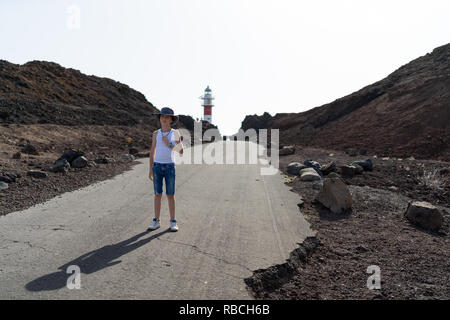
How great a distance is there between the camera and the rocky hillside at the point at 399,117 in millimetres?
15492

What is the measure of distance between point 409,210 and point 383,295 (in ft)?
10.5

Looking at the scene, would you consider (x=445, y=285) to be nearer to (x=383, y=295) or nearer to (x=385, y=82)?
(x=383, y=295)

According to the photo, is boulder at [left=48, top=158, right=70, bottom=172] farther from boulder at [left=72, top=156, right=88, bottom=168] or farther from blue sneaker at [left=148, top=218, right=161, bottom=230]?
blue sneaker at [left=148, top=218, right=161, bottom=230]

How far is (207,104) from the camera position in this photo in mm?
65250

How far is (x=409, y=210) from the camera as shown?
5.79m

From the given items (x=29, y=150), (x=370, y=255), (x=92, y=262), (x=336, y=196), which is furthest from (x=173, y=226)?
(x=29, y=150)

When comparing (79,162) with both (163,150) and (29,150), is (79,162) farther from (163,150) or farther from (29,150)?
(163,150)

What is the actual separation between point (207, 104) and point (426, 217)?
6149 centimetres

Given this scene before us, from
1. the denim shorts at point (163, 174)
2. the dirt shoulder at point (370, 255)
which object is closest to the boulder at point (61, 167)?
the denim shorts at point (163, 174)

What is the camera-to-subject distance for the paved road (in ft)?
9.98

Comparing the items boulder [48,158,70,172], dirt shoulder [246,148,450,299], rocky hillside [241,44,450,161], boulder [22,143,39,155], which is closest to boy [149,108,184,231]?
dirt shoulder [246,148,450,299]

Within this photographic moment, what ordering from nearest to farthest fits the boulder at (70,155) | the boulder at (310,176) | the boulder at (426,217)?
the boulder at (426,217), the boulder at (310,176), the boulder at (70,155)

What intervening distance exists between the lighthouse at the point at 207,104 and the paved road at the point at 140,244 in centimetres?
5830

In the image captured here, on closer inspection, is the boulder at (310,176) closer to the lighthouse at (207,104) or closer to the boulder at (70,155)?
the boulder at (70,155)
